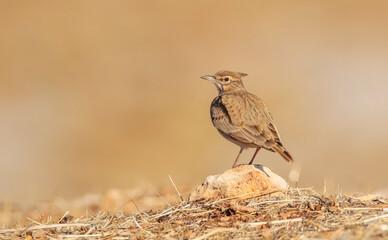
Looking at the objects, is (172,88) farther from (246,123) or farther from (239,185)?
(239,185)

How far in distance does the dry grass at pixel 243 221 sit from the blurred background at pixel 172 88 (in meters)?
5.89

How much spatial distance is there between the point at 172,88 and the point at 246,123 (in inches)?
514

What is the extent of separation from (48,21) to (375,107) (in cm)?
1247

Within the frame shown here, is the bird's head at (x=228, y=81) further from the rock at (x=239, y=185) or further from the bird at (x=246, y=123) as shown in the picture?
the rock at (x=239, y=185)

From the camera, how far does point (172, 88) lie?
21.5m

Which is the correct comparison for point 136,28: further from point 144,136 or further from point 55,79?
point 144,136

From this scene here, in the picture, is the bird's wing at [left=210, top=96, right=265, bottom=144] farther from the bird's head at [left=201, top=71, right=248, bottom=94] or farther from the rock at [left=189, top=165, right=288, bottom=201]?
the rock at [left=189, top=165, right=288, bottom=201]

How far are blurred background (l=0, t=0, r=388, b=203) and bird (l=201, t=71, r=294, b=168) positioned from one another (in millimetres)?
4226

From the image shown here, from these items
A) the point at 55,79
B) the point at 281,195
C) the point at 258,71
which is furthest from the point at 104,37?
the point at 281,195

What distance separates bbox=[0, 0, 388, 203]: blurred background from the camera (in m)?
16.8

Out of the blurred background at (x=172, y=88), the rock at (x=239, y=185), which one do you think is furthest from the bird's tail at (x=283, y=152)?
the blurred background at (x=172, y=88)

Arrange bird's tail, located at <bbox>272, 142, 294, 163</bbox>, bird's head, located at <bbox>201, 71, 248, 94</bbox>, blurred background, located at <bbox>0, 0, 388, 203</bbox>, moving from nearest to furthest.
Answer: bird's tail, located at <bbox>272, 142, 294, 163</bbox>
bird's head, located at <bbox>201, 71, 248, 94</bbox>
blurred background, located at <bbox>0, 0, 388, 203</bbox>

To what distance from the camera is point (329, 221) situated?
18.5 feet

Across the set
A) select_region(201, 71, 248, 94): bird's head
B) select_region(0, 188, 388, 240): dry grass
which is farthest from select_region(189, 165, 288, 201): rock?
select_region(201, 71, 248, 94): bird's head
